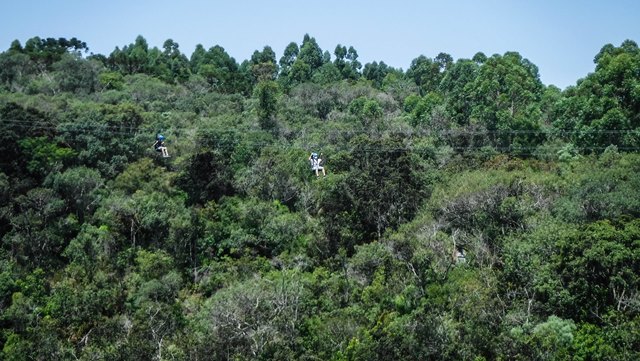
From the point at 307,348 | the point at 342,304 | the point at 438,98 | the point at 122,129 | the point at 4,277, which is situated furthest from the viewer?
the point at 438,98

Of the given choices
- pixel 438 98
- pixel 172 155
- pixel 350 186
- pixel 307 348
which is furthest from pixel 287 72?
pixel 307 348

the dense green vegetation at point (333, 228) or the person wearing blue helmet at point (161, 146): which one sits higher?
the person wearing blue helmet at point (161, 146)

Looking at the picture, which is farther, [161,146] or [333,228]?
[333,228]

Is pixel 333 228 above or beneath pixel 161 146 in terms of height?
beneath

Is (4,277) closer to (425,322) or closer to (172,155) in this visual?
(172,155)

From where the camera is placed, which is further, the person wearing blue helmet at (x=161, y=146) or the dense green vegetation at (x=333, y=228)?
the person wearing blue helmet at (x=161, y=146)

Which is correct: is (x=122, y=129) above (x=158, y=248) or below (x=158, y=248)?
above

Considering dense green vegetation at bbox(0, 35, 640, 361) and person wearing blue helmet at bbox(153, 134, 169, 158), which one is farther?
person wearing blue helmet at bbox(153, 134, 169, 158)

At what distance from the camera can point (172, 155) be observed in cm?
4153

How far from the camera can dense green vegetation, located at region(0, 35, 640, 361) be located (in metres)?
24.9

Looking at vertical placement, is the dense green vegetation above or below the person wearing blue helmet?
below

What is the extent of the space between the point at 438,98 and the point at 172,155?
20.8m

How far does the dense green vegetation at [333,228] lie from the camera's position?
24.9 m

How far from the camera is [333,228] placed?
112 feet
